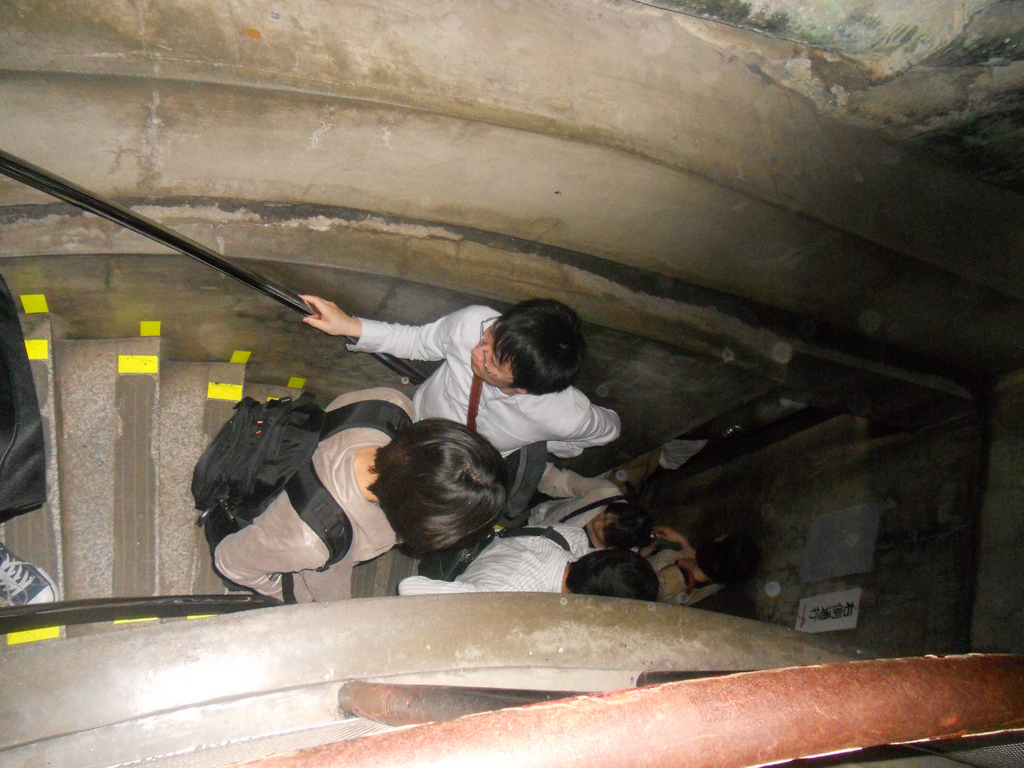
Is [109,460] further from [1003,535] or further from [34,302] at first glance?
[1003,535]

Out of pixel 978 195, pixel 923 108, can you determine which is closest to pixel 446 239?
pixel 923 108

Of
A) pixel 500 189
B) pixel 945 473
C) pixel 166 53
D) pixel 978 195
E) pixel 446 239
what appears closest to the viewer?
pixel 166 53

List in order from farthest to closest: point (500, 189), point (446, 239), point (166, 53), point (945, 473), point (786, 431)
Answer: point (786, 431) < point (945, 473) < point (446, 239) < point (500, 189) < point (166, 53)

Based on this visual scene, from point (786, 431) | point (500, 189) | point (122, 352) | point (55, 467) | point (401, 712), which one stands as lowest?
point (401, 712)

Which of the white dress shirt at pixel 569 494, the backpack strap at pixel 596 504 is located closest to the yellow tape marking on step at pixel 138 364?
the white dress shirt at pixel 569 494

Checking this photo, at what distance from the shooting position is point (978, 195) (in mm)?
2320

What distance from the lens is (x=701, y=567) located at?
3863 millimetres

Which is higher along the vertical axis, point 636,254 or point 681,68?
point 681,68

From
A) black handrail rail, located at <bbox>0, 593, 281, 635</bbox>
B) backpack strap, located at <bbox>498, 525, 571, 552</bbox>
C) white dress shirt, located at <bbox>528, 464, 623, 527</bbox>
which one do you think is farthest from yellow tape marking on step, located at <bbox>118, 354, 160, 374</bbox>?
white dress shirt, located at <bbox>528, 464, 623, 527</bbox>

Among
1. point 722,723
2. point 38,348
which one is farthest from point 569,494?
point 722,723

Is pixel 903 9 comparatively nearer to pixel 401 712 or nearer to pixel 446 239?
pixel 446 239

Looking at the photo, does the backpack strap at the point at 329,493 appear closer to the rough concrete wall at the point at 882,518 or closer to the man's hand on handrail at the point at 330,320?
the man's hand on handrail at the point at 330,320

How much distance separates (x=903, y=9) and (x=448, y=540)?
82.2 inches

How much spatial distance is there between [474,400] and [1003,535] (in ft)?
9.19
